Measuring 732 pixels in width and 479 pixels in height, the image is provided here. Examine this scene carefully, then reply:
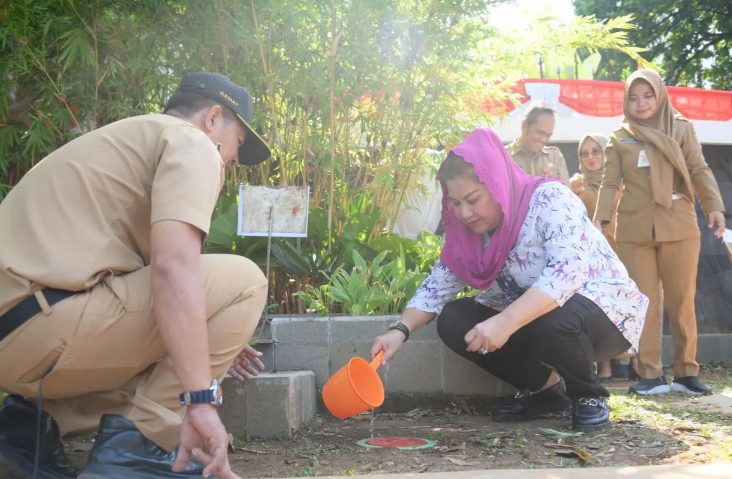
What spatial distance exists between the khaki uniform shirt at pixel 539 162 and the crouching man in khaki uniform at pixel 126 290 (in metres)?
3.08

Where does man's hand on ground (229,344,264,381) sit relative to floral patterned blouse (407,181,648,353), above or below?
below

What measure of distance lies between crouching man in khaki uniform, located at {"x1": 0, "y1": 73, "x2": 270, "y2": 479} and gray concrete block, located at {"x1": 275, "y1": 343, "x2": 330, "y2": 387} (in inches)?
54.9

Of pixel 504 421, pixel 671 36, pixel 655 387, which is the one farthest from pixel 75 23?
pixel 671 36

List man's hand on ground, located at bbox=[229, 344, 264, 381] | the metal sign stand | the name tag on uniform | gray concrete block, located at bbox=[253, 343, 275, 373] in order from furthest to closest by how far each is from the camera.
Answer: the name tag on uniform → the metal sign stand → gray concrete block, located at bbox=[253, 343, 275, 373] → man's hand on ground, located at bbox=[229, 344, 264, 381]

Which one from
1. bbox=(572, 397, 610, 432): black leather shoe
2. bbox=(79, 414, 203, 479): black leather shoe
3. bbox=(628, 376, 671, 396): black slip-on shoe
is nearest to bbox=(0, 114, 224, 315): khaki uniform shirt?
bbox=(79, 414, 203, 479): black leather shoe

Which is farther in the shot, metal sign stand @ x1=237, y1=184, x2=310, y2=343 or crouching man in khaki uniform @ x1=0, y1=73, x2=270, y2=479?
metal sign stand @ x1=237, y1=184, x2=310, y2=343

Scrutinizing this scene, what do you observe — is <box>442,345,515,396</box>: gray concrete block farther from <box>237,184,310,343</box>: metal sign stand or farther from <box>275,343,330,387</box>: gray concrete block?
<box>237,184,310,343</box>: metal sign stand

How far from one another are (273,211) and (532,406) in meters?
1.45

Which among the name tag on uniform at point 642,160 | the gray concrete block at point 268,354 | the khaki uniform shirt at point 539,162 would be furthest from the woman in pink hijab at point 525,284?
the khaki uniform shirt at point 539,162

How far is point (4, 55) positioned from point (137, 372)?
2.25 metres

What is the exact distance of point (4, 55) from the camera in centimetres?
380

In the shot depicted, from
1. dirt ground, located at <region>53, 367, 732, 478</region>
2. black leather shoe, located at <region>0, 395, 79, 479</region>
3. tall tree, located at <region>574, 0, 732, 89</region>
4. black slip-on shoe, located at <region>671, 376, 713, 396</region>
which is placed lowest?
black slip-on shoe, located at <region>671, 376, 713, 396</region>

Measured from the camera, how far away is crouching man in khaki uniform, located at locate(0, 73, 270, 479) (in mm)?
1865

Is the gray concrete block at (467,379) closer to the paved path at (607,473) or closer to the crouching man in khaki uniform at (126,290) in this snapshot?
the paved path at (607,473)
